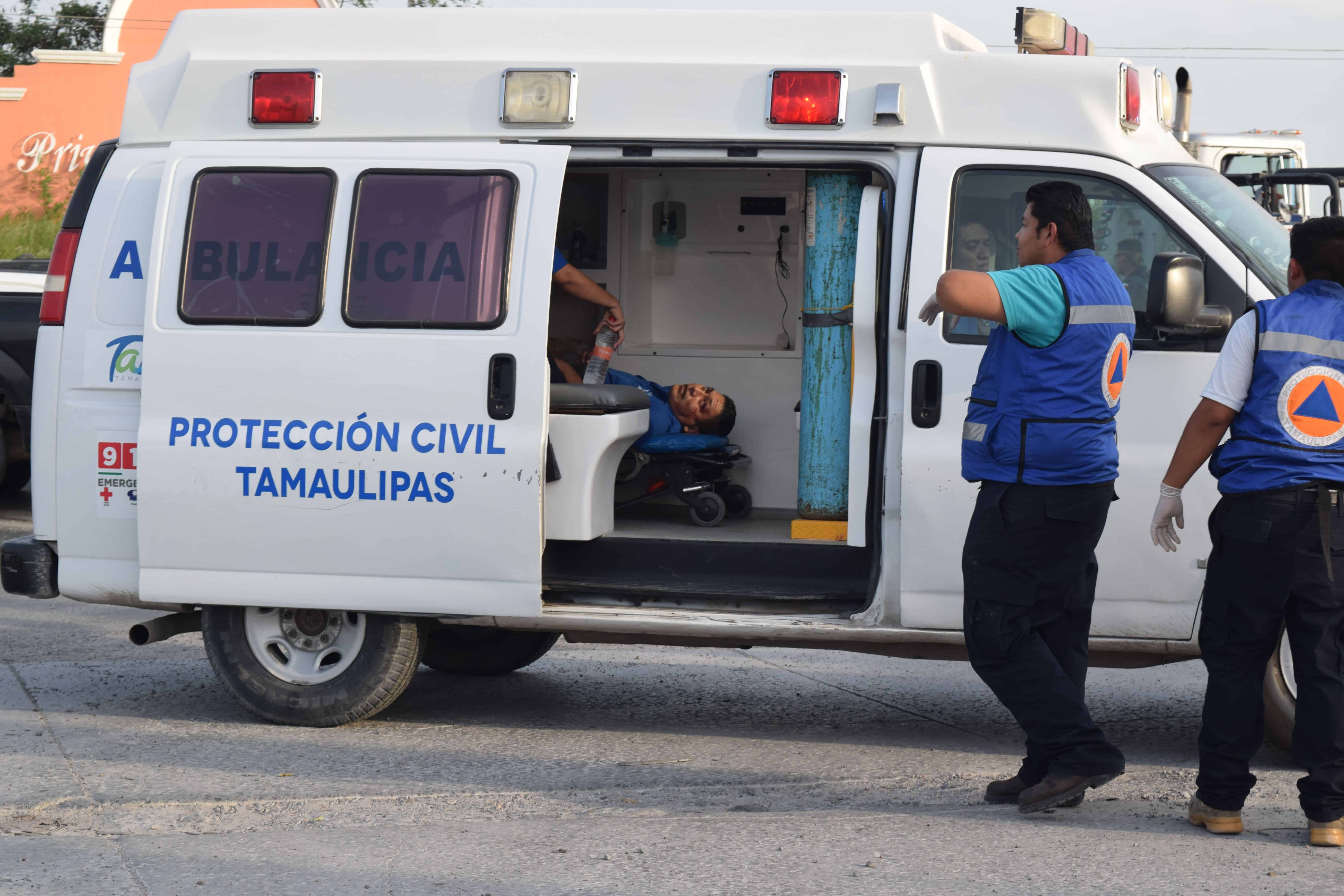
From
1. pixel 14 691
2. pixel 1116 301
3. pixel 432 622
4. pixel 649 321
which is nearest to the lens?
pixel 1116 301

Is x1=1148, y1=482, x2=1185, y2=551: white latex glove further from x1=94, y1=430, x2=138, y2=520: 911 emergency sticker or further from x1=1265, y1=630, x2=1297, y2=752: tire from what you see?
x1=94, y1=430, x2=138, y2=520: 911 emergency sticker

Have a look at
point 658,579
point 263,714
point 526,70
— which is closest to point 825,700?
point 658,579

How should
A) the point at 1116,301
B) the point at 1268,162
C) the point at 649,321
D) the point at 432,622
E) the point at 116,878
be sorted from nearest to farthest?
the point at 116,878 → the point at 1116,301 → the point at 432,622 → the point at 649,321 → the point at 1268,162

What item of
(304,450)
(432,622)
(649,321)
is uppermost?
(649,321)

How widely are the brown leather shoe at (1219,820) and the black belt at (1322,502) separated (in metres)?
0.74

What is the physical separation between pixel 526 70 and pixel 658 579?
6.26ft

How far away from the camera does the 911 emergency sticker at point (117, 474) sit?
542cm

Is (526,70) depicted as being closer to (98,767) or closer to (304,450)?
(304,450)

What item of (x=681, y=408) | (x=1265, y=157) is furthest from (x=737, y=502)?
(x=1265, y=157)

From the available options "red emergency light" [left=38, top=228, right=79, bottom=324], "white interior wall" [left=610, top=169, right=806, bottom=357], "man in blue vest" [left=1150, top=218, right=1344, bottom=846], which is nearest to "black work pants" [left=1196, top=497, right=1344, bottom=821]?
"man in blue vest" [left=1150, top=218, right=1344, bottom=846]

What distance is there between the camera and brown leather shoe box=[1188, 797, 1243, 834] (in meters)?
4.33

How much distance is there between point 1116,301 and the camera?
14.4ft

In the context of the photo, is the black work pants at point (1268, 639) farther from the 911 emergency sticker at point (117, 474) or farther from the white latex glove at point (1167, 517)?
the 911 emergency sticker at point (117, 474)

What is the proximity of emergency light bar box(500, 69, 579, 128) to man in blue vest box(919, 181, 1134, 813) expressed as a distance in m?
1.56
